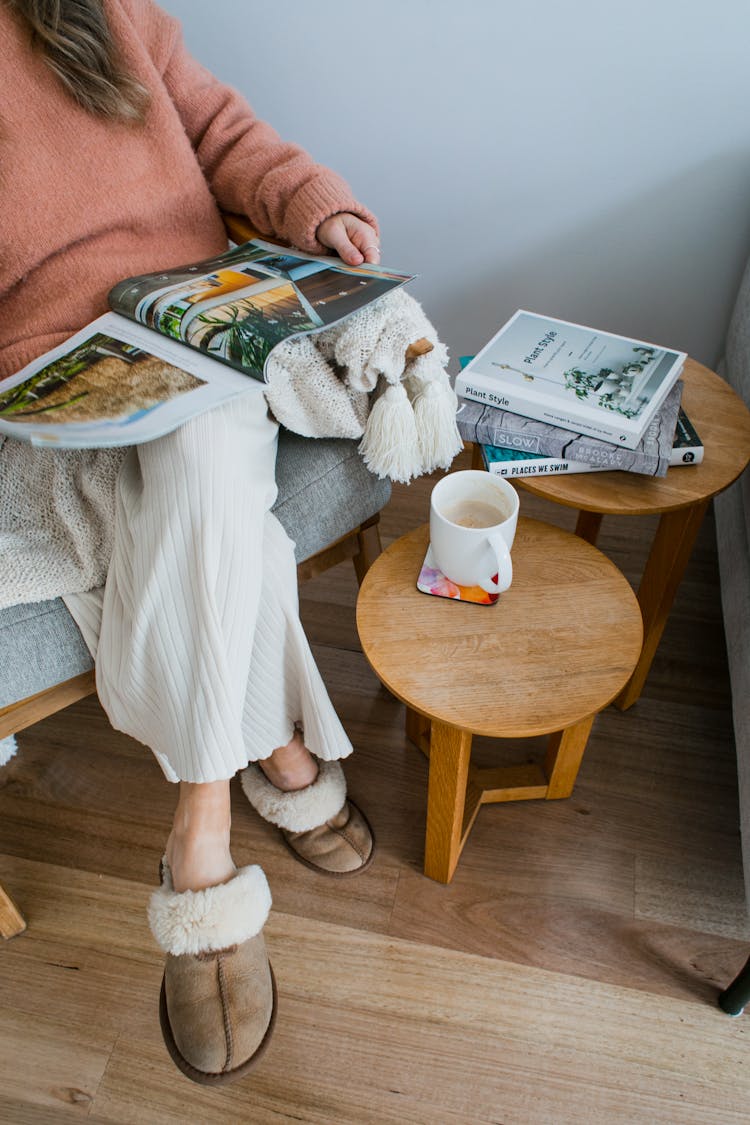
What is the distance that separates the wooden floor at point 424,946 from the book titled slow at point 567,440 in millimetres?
441

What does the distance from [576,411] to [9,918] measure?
934mm

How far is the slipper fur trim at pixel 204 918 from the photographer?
85 cm

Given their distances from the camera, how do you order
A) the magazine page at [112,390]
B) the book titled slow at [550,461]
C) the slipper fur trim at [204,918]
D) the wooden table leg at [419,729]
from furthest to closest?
the wooden table leg at [419,729]
the book titled slow at [550,461]
the slipper fur trim at [204,918]
the magazine page at [112,390]

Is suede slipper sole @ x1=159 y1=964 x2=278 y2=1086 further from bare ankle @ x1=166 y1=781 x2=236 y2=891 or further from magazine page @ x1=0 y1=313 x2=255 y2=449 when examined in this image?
magazine page @ x1=0 y1=313 x2=255 y2=449

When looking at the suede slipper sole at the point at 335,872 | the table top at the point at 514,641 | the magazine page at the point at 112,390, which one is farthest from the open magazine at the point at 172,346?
the suede slipper sole at the point at 335,872

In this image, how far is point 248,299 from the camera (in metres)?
0.88

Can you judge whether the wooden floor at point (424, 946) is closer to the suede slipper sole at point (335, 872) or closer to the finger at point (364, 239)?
the suede slipper sole at point (335, 872)

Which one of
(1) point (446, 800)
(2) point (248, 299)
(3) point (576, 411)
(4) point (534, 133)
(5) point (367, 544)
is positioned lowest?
(1) point (446, 800)

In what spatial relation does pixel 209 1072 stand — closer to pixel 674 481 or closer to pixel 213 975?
pixel 213 975

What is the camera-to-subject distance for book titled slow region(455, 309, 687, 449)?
95 centimetres

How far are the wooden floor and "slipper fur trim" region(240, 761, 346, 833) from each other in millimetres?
65

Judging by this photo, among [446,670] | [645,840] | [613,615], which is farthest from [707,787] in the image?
[446,670]

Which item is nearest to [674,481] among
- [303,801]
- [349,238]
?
[349,238]

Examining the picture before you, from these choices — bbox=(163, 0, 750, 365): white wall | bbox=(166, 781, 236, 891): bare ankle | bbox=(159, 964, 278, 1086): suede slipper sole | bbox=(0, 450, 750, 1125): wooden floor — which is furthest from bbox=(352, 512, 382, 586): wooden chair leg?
bbox=(163, 0, 750, 365): white wall
